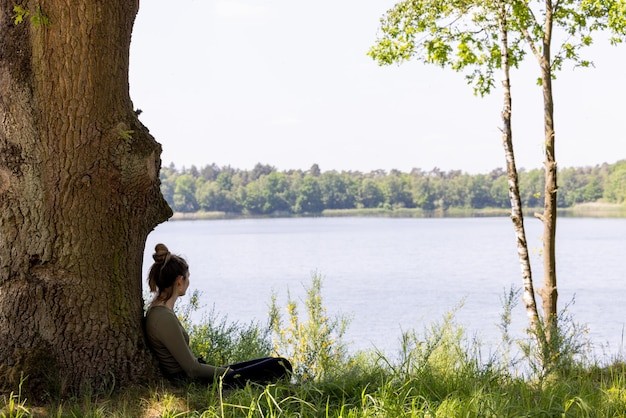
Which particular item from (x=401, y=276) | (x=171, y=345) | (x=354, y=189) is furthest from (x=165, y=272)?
(x=354, y=189)

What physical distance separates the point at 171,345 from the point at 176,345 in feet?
0.12

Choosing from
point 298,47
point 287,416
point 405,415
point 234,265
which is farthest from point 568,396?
point 298,47

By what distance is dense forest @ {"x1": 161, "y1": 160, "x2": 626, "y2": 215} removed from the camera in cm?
6694

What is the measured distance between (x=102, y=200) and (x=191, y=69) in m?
85.4

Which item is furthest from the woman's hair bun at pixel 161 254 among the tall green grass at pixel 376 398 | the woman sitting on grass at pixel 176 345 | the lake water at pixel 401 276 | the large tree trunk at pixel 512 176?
the large tree trunk at pixel 512 176

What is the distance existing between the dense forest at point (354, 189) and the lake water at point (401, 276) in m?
3.60

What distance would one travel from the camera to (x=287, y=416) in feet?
13.9

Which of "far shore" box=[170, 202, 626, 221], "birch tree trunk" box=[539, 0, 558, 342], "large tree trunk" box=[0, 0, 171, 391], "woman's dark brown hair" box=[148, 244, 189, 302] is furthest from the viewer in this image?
"far shore" box=[170, 202, 626, 221]

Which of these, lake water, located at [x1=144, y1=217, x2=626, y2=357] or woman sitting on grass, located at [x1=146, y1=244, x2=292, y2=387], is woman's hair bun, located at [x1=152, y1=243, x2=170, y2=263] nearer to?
woman sitting on grass, located at [x1=146, y1=244, x2=292, y2=387]

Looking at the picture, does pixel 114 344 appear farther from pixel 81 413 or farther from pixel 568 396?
pixel 568 396

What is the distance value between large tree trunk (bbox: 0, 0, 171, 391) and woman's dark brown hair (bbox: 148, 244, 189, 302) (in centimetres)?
24

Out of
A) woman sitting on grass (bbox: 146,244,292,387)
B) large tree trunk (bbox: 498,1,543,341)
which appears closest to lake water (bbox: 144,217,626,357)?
large tree trunk (bbox: 498,1,543,341)

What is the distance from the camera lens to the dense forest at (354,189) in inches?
2635

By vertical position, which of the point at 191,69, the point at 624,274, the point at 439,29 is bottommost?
the point at 624,274
